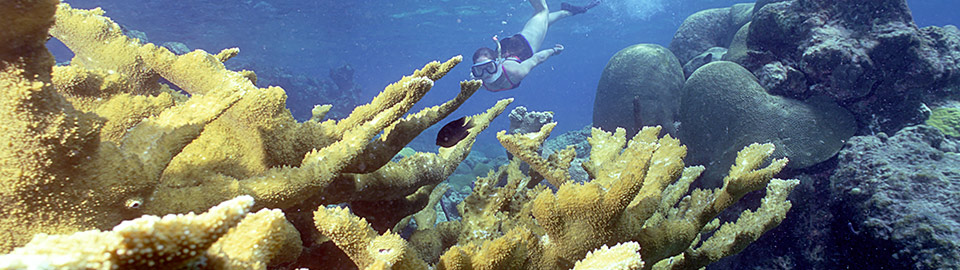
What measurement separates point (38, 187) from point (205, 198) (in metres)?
0.37

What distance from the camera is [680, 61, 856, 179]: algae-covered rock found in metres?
5.03

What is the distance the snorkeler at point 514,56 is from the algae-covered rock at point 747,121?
613 centimetres

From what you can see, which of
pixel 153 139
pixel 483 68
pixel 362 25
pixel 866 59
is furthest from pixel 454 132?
pixel 362 25

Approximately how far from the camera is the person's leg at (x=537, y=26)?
50.1 ft

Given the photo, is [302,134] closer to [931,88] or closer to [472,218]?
[472,218]

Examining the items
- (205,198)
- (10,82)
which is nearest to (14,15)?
(10,82)

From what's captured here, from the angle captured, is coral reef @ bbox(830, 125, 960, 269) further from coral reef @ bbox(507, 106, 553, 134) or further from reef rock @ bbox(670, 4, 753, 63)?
reef rock @ bbox(670, 4, 753, 63)

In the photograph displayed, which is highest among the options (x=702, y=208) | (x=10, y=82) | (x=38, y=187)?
(x=10, y=82)

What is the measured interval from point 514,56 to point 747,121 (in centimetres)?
885

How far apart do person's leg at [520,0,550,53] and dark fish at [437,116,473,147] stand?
12720 millimetres

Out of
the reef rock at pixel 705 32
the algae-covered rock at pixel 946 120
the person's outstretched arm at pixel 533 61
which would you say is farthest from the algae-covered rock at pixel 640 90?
the algae-covered rock at pixel 946 120

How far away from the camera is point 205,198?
1.28 metres

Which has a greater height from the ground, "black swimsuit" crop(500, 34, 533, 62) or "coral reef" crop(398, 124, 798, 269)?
"black swimsuit" crop(500, 34, 533, 62)

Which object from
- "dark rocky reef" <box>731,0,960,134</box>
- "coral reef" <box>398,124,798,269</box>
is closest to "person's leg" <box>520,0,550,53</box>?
"dark rocky reef" <box>731,0,960,134</box>
